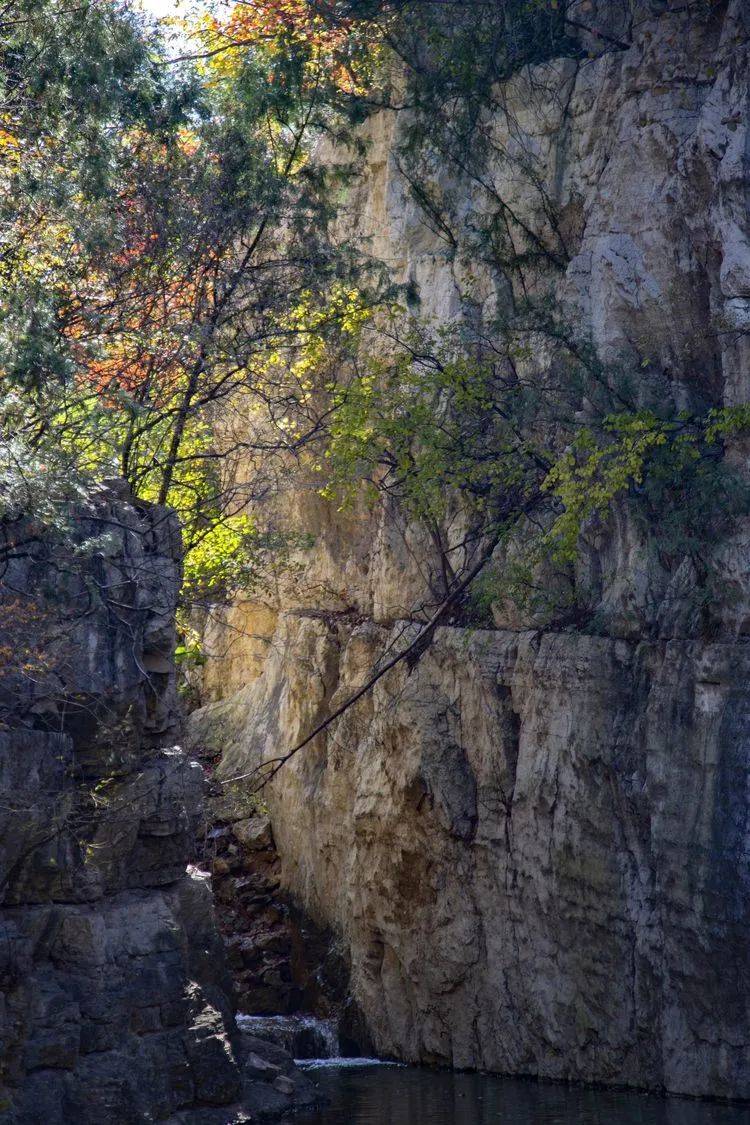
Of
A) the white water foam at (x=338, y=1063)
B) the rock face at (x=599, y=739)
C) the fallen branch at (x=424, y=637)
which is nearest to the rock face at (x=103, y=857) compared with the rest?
the white water foam at (x=338, y=1063)

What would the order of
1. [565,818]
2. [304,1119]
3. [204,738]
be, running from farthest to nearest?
1. [204,738]
2. [565,818]
3. [304,1119]

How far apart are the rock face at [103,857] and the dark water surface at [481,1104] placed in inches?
35.2

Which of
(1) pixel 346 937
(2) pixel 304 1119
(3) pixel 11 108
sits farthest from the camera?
(1) pixel 346 937

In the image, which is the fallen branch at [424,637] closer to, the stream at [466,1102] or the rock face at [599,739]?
the rock face at [599,739]

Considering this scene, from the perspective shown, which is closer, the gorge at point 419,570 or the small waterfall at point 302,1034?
the gorge at point 419,570

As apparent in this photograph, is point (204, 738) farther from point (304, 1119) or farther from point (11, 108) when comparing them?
point (11, 108)

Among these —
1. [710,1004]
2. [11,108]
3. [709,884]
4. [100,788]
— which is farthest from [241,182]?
[710,1004]

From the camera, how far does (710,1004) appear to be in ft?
46.0

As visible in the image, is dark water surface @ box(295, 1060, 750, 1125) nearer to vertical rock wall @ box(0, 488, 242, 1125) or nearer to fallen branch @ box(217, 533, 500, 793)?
vertical rock wall @ box(0, 488, 242, 1125)

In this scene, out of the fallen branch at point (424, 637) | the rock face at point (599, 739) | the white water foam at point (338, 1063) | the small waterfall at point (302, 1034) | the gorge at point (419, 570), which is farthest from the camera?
the small waterfall at point (302, 1034)

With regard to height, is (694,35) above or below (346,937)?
above

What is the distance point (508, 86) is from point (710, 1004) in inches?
469

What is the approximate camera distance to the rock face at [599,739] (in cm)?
1434

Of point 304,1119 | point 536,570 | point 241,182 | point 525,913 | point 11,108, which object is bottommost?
point 304,1119
